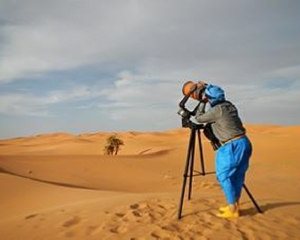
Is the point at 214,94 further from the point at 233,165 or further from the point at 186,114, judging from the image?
the point at 233,165

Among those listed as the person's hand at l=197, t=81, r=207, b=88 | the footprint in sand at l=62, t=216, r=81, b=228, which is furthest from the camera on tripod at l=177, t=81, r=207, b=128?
the footprint in sand at l=62, t=216, r=81, b=228

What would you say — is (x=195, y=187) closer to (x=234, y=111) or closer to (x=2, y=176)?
(x=2, y=176)

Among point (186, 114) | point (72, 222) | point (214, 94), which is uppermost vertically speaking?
point (214, 94)

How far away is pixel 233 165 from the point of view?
194 inches

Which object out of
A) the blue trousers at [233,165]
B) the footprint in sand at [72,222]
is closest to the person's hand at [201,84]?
the blue trousers at [233,165]

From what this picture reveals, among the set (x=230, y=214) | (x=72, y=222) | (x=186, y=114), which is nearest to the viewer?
(x=230, y=214)

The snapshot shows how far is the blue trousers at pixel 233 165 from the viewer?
4.95 metres

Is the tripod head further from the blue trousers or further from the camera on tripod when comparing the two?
the blue trousers

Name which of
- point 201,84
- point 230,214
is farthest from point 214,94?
point 230,214

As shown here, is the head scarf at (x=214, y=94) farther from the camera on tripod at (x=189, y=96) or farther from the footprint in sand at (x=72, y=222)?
the footprint in sand at (x=72, y=222)

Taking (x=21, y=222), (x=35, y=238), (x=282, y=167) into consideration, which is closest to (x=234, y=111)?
(x=35, y=238)

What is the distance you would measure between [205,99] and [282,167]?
48.6 ft

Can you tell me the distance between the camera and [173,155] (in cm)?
2738

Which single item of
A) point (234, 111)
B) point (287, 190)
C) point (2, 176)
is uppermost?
point (234, 111)
